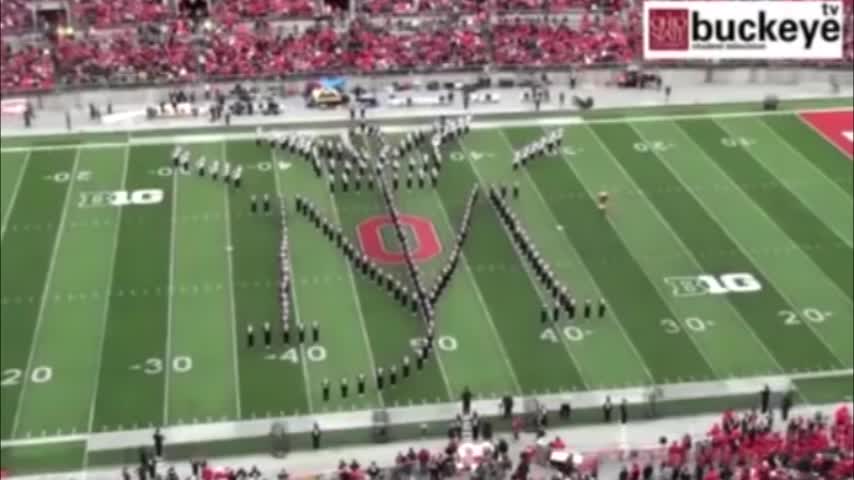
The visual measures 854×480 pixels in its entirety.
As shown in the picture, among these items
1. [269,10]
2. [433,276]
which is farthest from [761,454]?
[269,10]

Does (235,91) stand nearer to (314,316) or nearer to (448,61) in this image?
(448,61)

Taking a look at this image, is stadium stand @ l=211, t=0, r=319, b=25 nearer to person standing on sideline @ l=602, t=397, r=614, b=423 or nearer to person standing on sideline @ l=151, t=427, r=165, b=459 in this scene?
person standing on sideline @ l=151, t=427, r=165, b=459

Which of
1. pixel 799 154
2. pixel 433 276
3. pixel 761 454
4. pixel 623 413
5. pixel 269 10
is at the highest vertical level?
pixel 269 10

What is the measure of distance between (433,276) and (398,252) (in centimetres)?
105

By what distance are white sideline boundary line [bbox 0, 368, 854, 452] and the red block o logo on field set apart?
4517 mm

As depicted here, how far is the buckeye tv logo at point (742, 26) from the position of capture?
22.1 meters

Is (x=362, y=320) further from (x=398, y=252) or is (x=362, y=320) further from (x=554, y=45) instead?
(x=554, y=45)

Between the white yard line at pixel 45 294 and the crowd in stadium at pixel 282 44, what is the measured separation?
11.1 feet

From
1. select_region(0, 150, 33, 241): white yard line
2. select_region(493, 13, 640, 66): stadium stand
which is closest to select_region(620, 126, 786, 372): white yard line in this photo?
select_region(493, 13, 640, 66): stadium stand

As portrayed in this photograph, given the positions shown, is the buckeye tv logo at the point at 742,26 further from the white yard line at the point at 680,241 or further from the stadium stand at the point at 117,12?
the stadium stand at the point at 117,12

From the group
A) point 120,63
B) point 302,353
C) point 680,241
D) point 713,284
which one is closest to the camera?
point 302,353

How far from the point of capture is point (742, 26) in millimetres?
22844

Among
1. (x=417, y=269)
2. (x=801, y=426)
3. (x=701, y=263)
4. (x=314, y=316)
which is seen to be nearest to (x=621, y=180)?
(x=701, y=263)

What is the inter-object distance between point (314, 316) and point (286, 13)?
37.7 feet
